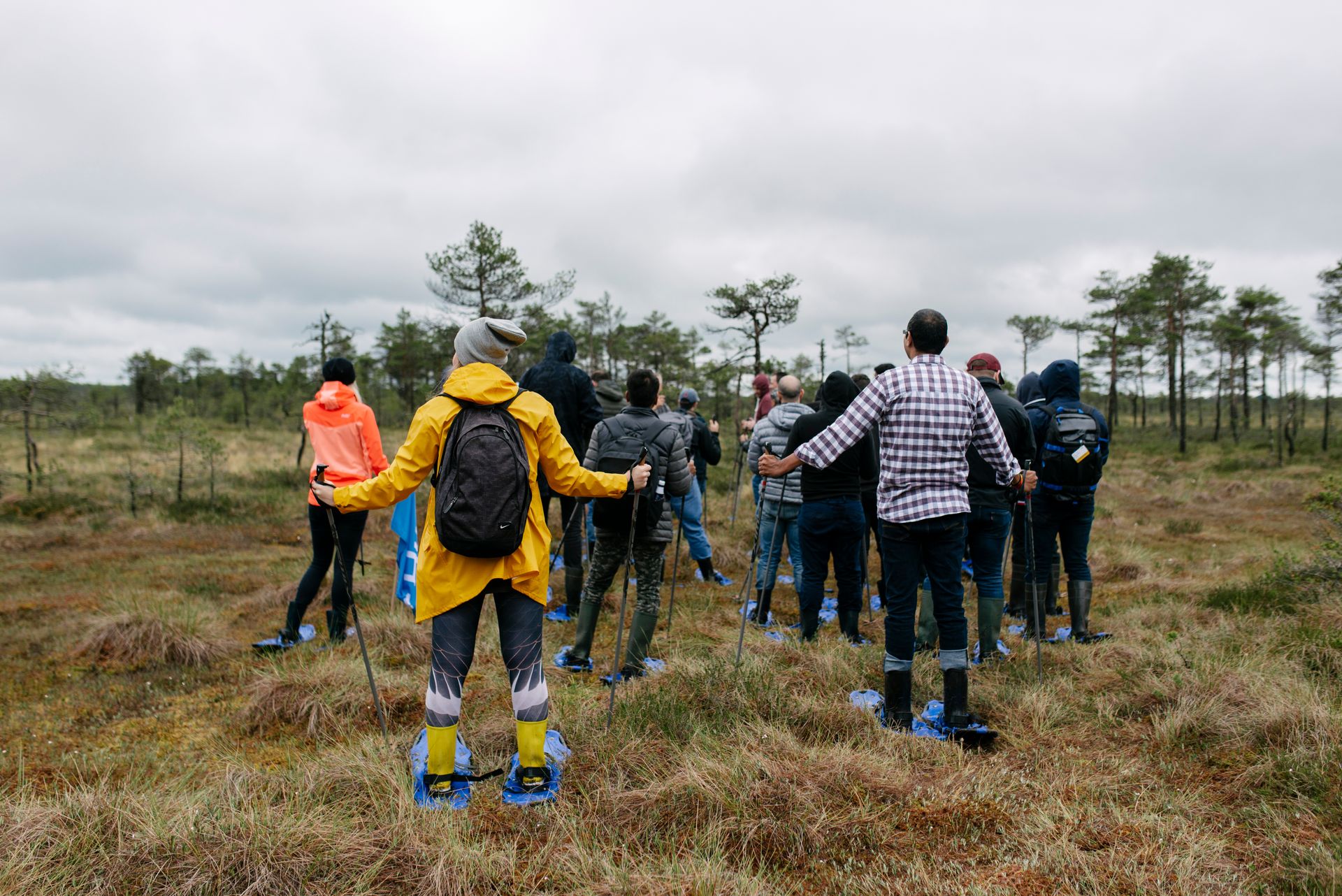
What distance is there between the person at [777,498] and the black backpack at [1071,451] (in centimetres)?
181

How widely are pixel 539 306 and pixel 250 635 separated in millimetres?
18437

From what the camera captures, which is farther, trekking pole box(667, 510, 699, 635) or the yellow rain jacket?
trekking pole box(667, 510, 699, 635)

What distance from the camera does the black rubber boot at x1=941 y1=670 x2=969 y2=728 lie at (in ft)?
11.4

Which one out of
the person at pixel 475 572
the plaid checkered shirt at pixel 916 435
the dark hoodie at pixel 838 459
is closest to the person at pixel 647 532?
the dark hoodie at pixel 838 459

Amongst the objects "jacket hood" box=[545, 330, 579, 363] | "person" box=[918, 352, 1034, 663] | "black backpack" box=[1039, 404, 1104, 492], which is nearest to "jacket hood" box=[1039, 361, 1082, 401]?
"black backpack" box=[1039, 404, 1104, 492]

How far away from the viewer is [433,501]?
2.76 meters

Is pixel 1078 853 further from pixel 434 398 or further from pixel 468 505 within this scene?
pixel 434 398

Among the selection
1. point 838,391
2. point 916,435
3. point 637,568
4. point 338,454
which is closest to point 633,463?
point 637,568

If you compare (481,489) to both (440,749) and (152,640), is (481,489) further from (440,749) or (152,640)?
(152,640)

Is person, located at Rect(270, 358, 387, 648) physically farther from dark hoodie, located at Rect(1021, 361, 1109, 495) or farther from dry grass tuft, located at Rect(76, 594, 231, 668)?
dark hoodie, located at Rect(1021, 361, 1109, 495)

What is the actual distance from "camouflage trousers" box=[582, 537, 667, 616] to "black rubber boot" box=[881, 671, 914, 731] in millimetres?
1472

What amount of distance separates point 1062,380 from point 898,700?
307 cm

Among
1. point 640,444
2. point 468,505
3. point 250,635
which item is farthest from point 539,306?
point 468,505

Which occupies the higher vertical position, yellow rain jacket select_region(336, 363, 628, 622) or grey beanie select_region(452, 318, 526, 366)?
grey beanie select_region(452, 318, 526, 366)
